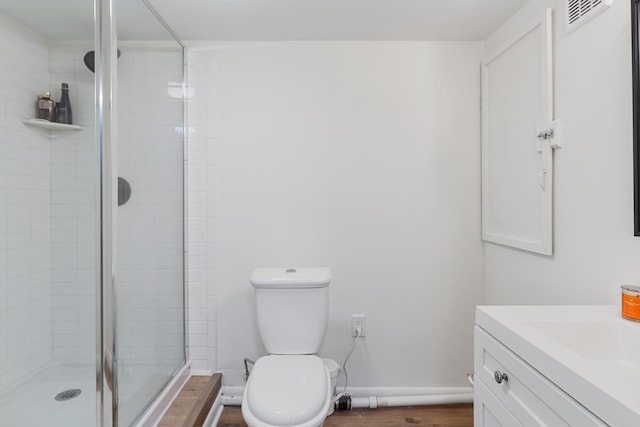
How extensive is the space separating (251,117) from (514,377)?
1700mm

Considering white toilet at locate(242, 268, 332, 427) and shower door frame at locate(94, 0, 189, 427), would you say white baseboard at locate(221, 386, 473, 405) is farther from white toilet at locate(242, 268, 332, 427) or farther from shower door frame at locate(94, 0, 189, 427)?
shower door frame at locate(94, 0, 189, 427)

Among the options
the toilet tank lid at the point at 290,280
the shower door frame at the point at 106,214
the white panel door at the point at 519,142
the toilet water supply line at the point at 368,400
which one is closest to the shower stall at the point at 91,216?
the shower door frame at the point at 106,214

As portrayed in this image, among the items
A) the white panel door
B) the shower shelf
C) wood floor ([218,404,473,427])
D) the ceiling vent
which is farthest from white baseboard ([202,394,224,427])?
the ceiling vent

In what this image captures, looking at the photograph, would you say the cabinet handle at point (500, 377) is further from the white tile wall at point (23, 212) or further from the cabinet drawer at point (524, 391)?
the white tile wall at point (23, 212)

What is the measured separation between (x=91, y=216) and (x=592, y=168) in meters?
2.03

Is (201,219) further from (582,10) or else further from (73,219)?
(582,10)

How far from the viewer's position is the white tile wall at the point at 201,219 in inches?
76.0

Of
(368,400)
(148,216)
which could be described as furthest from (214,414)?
(148,216)

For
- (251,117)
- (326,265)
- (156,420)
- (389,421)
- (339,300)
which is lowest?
(389,421)

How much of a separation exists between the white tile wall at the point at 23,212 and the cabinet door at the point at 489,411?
2.08 m

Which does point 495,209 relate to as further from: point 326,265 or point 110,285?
point 110,285

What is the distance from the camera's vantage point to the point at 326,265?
1945mm

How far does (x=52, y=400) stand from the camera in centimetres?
158

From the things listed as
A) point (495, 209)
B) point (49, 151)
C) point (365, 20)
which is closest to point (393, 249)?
point (495, 209)
